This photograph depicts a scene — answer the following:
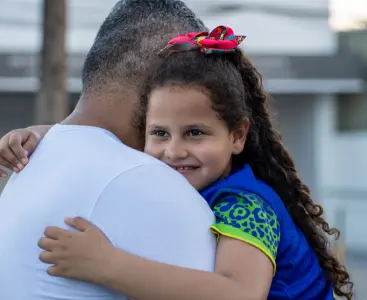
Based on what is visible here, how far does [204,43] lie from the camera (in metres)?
2.50

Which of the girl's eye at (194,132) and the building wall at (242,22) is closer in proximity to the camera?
the girl's eye at (194,132)

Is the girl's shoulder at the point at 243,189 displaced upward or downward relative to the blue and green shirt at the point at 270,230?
upward

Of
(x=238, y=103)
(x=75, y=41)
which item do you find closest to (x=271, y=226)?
(x=238, y=103)

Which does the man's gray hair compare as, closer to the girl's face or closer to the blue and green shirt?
the girl's face

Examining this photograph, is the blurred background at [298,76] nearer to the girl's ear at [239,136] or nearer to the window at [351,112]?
the window at [351,112]

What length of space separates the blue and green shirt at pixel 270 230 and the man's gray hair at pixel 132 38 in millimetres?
443

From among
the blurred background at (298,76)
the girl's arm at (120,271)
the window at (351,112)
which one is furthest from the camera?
the window at (351,112)

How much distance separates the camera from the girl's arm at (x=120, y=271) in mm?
2057

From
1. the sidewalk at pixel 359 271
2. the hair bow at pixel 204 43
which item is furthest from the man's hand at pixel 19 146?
the sidewalk at pixel 359 271

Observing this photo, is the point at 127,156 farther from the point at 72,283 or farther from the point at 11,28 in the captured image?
the point at 11,28

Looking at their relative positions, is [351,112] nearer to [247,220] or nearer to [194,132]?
[194,132]

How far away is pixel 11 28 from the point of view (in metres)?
16.6

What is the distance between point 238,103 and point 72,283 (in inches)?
28.8

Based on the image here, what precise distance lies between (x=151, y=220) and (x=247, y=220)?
28cm
